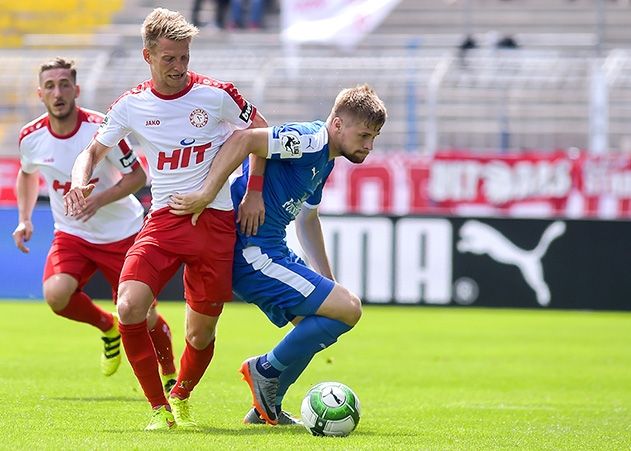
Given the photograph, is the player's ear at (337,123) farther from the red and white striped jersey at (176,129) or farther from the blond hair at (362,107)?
the red and white striped jersey at (176,129)

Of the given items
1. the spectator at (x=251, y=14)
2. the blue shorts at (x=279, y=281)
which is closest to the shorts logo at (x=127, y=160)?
the blue shorts at (x=279, y=281)

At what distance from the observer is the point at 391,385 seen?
1021 cm

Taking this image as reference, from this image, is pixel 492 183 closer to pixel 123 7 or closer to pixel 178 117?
pixel 123 7

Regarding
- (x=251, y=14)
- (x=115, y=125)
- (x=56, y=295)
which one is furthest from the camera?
(x=251, y=14)

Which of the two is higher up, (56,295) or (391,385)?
(56,295)

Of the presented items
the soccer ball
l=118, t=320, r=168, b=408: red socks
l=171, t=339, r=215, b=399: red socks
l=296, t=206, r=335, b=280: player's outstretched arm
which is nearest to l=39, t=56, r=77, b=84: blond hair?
l=296, t=206, r=335, b=280: player's outstretched arm

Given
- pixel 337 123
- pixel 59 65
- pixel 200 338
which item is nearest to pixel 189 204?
pixel 200 338

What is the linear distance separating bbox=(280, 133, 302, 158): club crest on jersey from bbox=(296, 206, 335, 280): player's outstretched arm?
705 mm

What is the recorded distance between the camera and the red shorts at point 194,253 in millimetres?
7023

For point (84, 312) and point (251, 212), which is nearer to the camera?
point (251, 212)

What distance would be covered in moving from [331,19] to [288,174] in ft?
51.9

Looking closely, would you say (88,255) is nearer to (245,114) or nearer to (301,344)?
(245,114)

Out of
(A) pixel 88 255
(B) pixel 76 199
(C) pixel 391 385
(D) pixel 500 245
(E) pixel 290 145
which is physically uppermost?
(E) pixel 290 145

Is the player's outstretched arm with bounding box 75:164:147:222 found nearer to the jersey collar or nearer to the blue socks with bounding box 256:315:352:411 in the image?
the jersey collar
